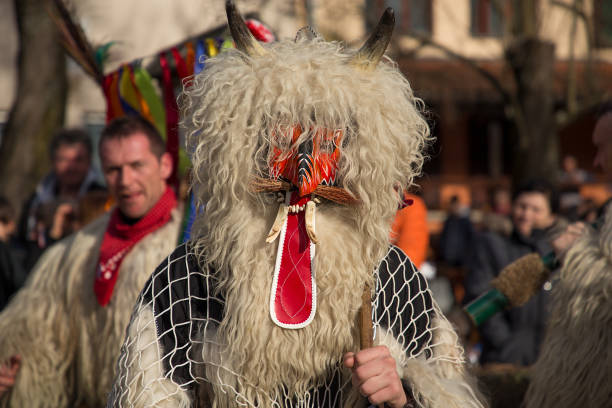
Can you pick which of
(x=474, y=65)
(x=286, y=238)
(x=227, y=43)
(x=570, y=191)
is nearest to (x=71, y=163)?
(x=227, y=43)

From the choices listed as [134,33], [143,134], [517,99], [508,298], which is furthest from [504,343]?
[134,33]

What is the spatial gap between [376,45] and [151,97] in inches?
74.4

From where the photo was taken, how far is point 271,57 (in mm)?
2043

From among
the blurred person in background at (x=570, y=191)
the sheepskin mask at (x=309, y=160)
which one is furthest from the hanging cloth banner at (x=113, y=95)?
the blurred person in background at (x=570, y=191)

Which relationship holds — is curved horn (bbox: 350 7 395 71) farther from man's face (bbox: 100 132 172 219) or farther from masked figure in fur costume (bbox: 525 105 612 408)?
man's face (bbox: 100 132 172 219)

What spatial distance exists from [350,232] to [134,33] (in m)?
9.80

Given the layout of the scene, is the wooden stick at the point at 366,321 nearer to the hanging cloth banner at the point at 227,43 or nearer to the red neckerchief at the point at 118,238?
the red neckerchief at the point at 118,238

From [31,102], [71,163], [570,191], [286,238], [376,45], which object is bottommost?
[570,191]

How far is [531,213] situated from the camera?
4.75 m

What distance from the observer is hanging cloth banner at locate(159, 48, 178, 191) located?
137 inches

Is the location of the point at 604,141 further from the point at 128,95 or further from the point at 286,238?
the point at 128,95

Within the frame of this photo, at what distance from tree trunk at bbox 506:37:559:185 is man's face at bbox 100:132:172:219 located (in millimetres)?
5173

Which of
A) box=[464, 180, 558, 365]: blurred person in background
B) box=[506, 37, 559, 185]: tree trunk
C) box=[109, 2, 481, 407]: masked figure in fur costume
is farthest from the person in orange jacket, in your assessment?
box=[506, 37, 559, 185]: tree trunk

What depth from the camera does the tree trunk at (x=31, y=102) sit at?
7.44 metres
